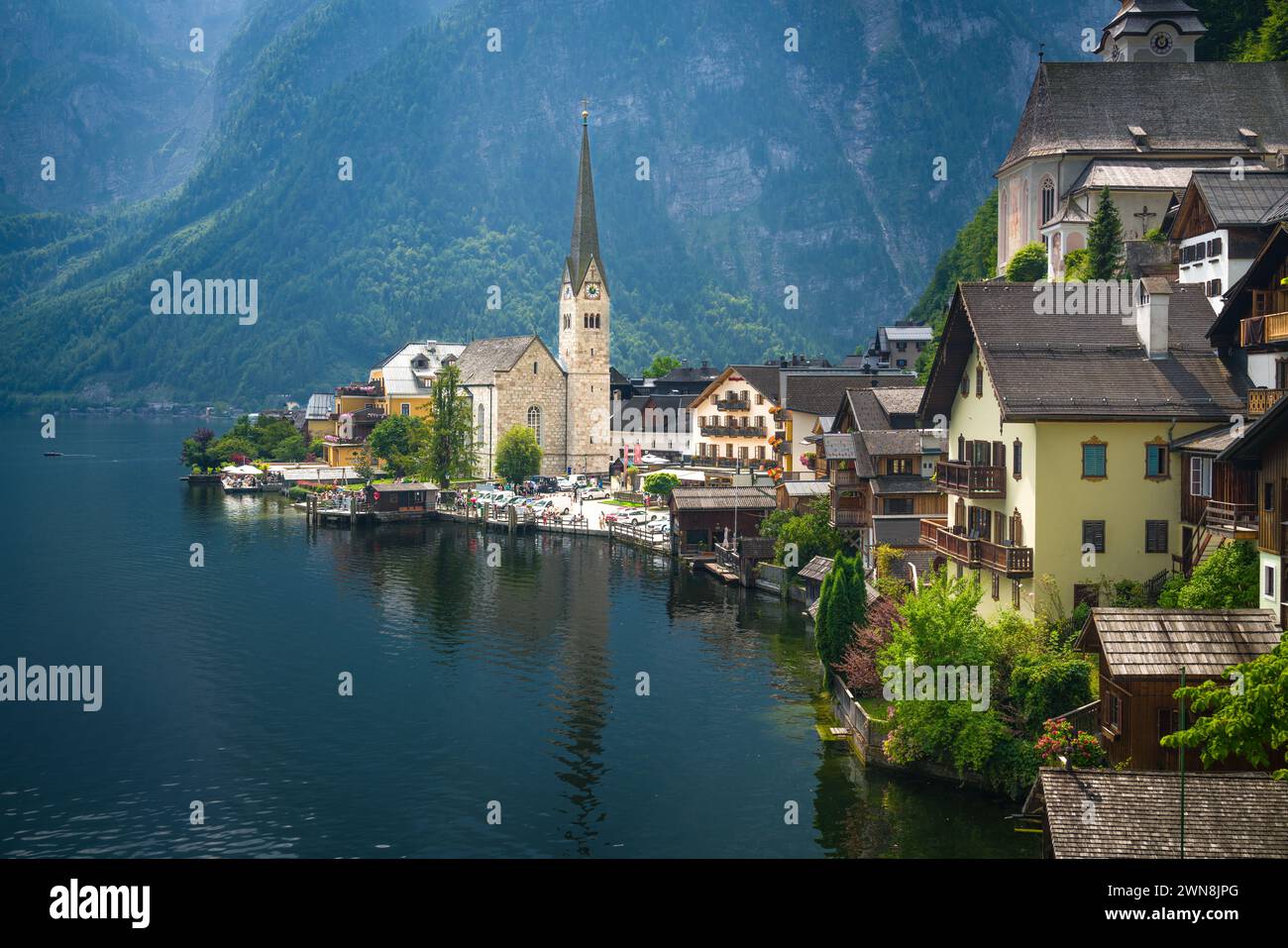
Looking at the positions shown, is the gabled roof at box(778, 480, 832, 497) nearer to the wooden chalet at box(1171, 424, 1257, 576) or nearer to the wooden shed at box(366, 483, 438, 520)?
A: the wooden chalet at box(1171, 424, 1257, 576)

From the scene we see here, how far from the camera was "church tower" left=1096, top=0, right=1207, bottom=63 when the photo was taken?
96125mm

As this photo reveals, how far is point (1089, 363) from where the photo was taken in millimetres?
39250

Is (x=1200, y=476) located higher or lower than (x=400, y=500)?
higher

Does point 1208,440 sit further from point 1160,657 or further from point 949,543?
point 949,543

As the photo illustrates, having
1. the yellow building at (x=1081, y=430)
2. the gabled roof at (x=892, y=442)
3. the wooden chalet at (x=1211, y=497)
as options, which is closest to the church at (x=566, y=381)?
the gabled roof at (x=892, y=442)

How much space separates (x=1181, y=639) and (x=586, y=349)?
113265 millimetres

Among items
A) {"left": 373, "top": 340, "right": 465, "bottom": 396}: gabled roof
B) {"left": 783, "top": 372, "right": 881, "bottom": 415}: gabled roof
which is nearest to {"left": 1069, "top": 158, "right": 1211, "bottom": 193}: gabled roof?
{"left": 783, "top": 372, "right": 881, "bottom": 415}: gabled roof

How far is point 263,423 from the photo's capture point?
163 meters

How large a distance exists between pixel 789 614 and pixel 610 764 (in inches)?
990

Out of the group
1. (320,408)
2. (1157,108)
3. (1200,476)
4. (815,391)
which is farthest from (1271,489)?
(320,408)

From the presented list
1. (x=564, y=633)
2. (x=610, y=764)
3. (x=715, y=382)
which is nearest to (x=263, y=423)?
(x=715, y=382)

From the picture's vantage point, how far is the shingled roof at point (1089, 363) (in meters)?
37.6

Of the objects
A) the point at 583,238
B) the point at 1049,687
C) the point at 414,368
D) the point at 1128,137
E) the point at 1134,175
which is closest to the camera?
the point at 1049,687
